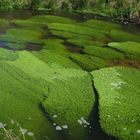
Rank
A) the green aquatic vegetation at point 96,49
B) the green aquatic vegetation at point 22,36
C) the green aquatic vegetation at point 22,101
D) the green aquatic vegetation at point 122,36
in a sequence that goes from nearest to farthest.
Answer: the green aquatic vegetation at point 22,101 → the green aquatic vegetation at point 96,49 → the green aquatic vegetation at point 22,36 → the green aquatic vegetation at point 122,36

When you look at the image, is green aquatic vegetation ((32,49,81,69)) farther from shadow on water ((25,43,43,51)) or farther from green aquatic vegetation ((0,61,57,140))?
green aquatic vegetation ((0,61,57,140))

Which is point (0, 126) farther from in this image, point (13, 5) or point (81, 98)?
point (13, 5)

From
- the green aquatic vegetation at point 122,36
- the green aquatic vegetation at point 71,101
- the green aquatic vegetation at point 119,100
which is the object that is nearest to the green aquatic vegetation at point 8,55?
the green aquatic vegetation at point 71,101

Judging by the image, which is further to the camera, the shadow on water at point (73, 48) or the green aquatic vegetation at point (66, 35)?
the green aquatic vegetation at point (66, 35)

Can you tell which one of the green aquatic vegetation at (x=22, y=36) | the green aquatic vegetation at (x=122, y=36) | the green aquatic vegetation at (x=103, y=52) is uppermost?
the green aquatic vegetation at (x=22, y=36)

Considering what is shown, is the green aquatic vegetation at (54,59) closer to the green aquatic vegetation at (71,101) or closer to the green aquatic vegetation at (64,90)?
the green aquatic vegetation at (64,90)

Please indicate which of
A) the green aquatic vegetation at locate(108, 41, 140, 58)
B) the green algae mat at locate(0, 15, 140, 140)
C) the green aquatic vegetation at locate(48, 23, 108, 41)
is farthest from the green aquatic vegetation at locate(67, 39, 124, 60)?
the green aquatic vegetation at locate(48, 23, 108, 41)

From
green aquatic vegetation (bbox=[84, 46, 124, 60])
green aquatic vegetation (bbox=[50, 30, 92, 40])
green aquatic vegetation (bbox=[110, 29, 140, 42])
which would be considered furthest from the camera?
green aquatic vegetation (bbox=[110, 29, 140, 42])
